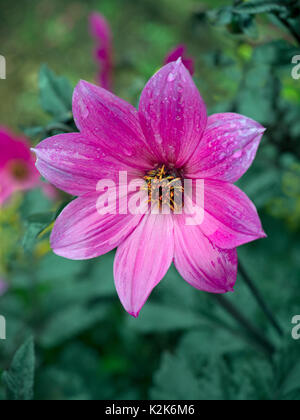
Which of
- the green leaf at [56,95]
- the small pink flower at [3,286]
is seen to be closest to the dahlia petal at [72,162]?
the green leaf at [56,95]

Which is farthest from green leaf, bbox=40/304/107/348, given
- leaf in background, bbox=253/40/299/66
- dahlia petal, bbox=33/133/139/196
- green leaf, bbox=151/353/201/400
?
leaf in background, bbox=253/40/299/66

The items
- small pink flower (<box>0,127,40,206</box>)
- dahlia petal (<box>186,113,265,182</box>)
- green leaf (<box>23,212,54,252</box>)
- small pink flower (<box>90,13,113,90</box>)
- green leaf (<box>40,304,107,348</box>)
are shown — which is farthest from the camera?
small pink flower (<box>0,127,40,206</box>)

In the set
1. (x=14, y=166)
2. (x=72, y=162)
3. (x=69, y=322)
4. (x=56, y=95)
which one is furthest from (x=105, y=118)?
(x=14, y=166)

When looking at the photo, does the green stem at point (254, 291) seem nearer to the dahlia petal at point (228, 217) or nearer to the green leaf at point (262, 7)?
the dahlia petal at point (228, 217)

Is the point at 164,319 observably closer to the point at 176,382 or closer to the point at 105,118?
the point at 176,382

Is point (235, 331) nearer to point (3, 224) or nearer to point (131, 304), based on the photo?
point (131, 304)

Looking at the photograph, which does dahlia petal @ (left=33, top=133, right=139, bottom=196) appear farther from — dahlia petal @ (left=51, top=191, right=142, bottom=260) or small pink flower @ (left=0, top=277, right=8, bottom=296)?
small pink flower @ (left=0, top=277, right=8, bottom=296)
